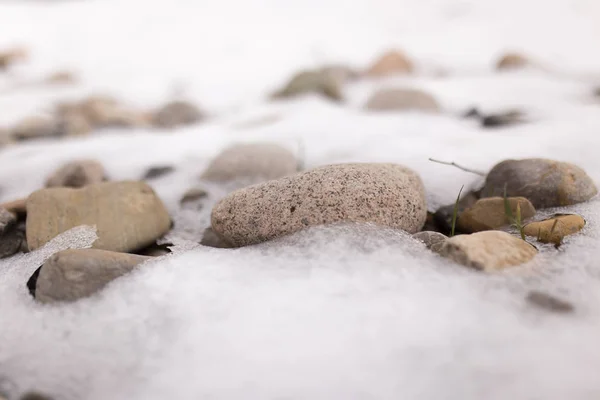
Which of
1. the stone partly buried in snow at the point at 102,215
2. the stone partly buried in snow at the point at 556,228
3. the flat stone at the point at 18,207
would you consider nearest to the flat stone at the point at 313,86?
the stone partly buried in snow at the point at 102,215

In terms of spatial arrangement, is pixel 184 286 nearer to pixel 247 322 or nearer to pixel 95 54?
pixel 247 322

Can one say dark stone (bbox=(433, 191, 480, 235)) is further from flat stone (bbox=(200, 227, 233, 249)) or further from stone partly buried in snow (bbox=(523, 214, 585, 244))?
flat stone (bbox=(200, 227, 233, 249))

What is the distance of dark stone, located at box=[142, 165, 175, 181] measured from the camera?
2.62 meters

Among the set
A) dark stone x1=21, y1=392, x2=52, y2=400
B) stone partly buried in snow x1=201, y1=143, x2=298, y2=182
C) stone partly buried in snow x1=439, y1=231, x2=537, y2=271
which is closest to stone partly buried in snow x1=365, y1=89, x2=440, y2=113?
stone partly buried in snow x1=201, y1=143, x2=298, y2=182

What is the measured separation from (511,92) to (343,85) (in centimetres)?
197

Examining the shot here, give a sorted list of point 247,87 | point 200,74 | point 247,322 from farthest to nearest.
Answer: point 200,74, point 247,87, point 247,322

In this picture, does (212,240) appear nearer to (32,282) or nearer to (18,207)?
(32,282)

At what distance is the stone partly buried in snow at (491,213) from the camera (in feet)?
5.28

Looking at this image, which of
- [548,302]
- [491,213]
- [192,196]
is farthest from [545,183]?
[192,196]

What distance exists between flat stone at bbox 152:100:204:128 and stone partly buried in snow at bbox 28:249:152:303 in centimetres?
340

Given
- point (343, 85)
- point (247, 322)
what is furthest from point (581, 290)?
point (343, 85)

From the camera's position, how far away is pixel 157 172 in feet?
8.69

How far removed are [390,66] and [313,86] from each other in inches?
61.4

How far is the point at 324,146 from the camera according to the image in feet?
9.31
